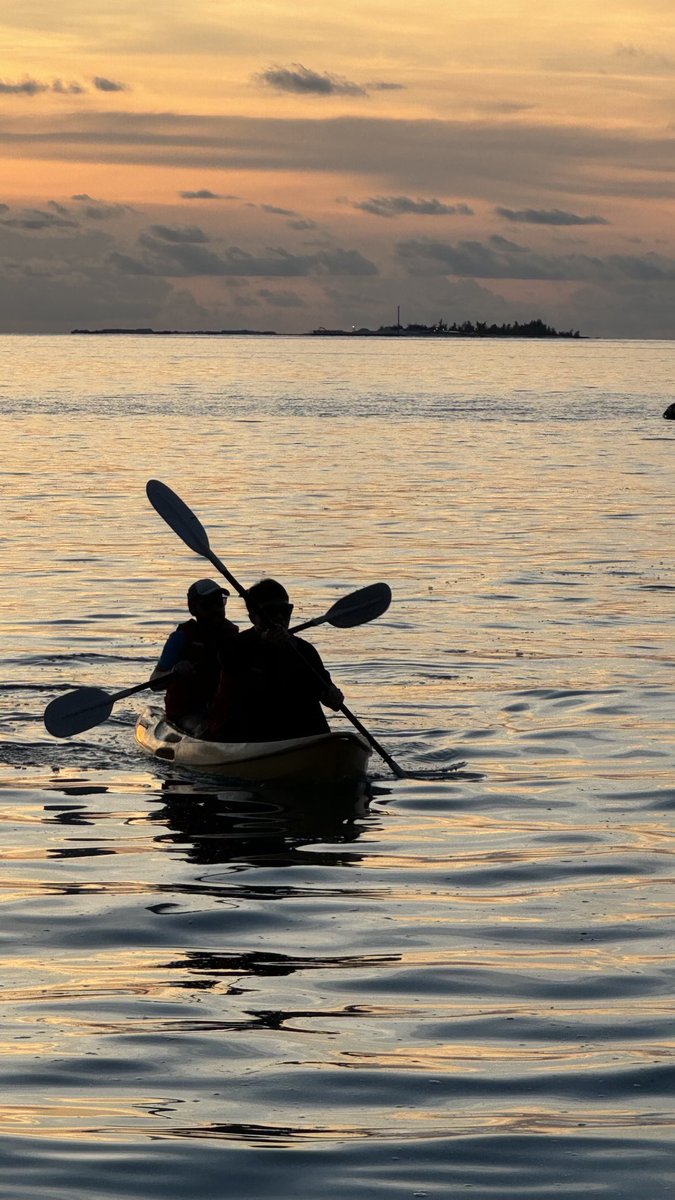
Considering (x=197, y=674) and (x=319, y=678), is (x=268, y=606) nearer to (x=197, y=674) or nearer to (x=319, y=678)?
(x=319, y=678)

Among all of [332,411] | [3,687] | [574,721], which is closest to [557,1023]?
[574,721]

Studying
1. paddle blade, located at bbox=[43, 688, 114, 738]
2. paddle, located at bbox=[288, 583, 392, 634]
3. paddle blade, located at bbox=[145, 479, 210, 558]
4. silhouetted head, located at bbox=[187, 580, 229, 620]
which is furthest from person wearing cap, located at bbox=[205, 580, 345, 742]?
paddle blade, located at bbox=[145, 479, 210, 558]

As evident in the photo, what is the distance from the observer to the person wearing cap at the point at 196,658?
13.5 m

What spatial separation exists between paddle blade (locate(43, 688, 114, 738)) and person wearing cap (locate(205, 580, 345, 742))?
1.13 m

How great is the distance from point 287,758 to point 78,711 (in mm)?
2109

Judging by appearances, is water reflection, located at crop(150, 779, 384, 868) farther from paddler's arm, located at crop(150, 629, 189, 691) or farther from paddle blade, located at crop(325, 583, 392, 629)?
paddle blade, located at crop(325, 583, 392, 629)

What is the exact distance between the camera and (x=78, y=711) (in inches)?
554

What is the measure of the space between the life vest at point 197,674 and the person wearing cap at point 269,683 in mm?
510

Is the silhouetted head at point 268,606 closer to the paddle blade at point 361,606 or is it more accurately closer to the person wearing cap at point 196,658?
the person wearing cap at point 196,658

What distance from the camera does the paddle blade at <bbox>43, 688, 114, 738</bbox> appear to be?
14.0 metres

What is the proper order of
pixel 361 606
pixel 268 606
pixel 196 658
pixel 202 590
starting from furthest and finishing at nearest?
pixel 361 606 → pixel 196 658 → pixel 202 590 → pixel 268 606

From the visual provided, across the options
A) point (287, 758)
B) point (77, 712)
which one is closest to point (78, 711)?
point (77, 712)

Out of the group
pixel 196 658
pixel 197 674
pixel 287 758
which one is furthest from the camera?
pixel 197 674

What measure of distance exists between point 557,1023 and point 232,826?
181 inches
